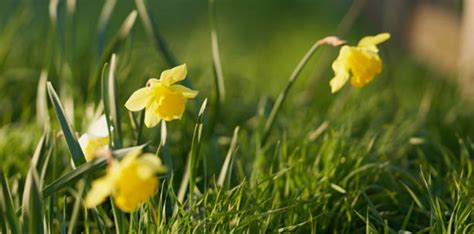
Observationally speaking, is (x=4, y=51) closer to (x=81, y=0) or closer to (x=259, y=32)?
(x=259, y=32)

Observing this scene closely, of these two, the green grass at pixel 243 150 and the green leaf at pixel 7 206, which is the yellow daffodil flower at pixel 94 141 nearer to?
the green grass at pixel 243 150

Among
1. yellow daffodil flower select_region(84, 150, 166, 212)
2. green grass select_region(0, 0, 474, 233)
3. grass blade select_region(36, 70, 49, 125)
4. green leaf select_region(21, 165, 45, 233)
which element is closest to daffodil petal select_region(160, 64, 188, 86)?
green grass select_region(0, 0, 474, 233)

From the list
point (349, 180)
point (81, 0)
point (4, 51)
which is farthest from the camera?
point (81, 0)

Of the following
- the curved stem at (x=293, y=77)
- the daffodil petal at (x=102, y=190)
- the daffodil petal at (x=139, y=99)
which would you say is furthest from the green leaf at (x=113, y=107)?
the daffodil petal at (x=102, y=190)

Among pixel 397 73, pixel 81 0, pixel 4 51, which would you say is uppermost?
pixel 4 51

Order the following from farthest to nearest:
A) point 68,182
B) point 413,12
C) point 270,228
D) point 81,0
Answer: point 81,0 < point 413,12 < point 270,228 < point 68,182

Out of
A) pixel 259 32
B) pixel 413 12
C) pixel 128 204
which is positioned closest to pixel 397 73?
pixel 413 12
